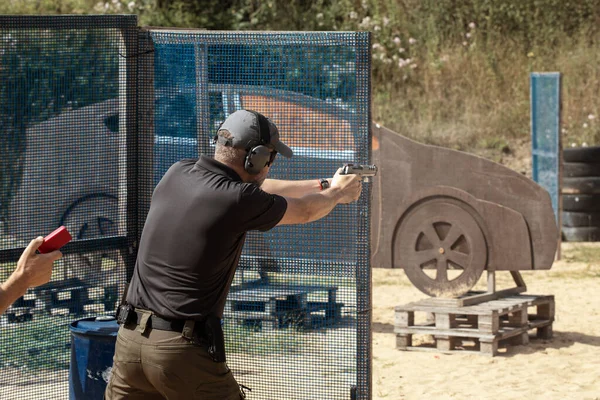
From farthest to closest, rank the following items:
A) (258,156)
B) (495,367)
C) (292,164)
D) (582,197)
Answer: (582,197), (495,367), (292,164), (258,156)

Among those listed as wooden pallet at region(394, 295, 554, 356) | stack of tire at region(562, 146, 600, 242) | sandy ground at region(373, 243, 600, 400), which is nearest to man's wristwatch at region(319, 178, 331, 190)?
sandy ground at region(373, 243, 600, 400)

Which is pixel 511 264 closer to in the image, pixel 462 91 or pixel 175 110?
pixel 175 110

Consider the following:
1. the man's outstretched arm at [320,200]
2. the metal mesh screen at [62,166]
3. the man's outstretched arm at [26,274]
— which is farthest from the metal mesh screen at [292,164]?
the man's outstretched arm at [26,274]

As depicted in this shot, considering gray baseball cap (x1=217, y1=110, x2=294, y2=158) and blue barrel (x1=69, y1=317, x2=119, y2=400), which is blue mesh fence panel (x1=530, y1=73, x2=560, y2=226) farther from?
gray baseball cap (x1=217, y1=110, x2=294, y2=158)

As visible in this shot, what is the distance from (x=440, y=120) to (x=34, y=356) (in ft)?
41.9

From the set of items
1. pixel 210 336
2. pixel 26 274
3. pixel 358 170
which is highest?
pixel 358 170

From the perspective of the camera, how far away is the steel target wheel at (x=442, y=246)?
8.38 meters

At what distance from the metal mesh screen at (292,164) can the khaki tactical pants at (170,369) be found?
4.66 ft

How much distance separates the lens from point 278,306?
5.50 metres

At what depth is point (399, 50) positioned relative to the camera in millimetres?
18500

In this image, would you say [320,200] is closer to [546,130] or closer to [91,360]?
[91,360]

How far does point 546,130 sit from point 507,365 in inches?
252

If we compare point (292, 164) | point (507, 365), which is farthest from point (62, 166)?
point (507, 365)

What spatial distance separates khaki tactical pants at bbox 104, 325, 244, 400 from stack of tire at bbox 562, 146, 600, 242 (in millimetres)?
10496
